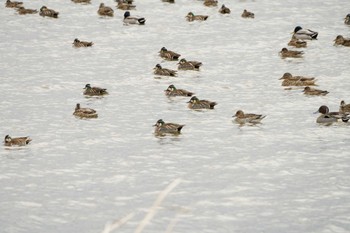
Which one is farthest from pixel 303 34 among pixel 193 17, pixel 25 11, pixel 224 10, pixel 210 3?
pixel 25 11

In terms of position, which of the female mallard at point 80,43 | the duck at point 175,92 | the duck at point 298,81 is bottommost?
the duck at point 175,92

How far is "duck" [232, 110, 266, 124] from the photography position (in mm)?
26141

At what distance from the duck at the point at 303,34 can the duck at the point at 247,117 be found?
576 inches

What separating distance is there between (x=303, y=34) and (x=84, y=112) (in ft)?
55.8

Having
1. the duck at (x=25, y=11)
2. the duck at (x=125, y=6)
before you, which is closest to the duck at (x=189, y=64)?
the duck at (x=125, y=6)

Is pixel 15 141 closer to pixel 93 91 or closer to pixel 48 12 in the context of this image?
pixel 93 91

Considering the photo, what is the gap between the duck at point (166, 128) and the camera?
24953mm

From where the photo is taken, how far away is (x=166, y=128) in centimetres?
2503

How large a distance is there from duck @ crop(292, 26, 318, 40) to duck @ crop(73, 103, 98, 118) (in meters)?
16.2

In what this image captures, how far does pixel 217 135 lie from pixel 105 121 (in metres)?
4.28

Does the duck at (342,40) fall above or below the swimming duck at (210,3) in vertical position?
below

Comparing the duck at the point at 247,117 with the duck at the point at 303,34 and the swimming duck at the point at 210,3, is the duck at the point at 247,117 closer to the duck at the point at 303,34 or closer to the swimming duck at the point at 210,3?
the duck at the point at 303,34

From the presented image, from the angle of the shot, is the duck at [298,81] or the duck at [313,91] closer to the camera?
the duck at [313,91]

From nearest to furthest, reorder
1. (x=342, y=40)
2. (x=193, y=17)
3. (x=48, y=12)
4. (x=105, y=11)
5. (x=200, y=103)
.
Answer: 1. (x=200, y=103)
2. (x=342, y=40)
3. (x=193, y=17)
4. (x=48, y=12)
5. (x=105, y=11)
